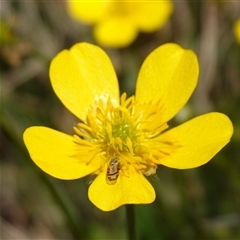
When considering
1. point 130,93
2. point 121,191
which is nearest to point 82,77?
point 121,191

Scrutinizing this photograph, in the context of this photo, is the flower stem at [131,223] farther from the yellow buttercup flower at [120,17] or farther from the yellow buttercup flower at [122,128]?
the yellow buttercup flower at [120,17]

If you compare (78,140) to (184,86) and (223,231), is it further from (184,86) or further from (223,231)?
→ (223,231)

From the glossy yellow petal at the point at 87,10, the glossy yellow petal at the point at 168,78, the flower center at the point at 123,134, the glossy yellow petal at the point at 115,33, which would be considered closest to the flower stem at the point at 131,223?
the flower center at the point at 123,134

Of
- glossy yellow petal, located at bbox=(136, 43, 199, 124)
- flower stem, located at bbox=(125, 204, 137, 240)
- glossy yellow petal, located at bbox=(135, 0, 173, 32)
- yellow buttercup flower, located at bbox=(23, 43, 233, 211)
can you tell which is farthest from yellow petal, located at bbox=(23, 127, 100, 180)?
glossy yellow petal, located at bbox=(135, 0, 173, 32)

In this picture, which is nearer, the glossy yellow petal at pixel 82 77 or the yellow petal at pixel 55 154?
the yellow petal at pixel 55 154

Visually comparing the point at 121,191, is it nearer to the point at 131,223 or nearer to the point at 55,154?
the point at 131,223
